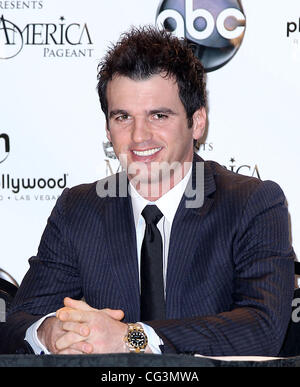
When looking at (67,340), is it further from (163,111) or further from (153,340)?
(163,111)

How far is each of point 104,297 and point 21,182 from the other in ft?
3.73

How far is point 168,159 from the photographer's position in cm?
232

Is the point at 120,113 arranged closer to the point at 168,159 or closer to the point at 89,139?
the point at 168,159

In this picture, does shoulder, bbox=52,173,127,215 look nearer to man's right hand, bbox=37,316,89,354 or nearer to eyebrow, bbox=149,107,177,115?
eyebrow, bbox=149,107,177,115

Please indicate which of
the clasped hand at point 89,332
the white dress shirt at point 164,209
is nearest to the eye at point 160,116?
the white dress shirt at point 164,209

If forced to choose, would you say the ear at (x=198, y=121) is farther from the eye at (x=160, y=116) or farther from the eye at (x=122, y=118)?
the eye at (x=122, y=118)

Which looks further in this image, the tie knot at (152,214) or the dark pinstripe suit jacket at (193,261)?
the tie knot at (152,214)

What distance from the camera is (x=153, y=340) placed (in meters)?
1.79

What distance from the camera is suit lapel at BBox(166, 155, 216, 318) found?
2156 millimetres

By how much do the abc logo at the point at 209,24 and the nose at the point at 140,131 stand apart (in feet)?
3.13

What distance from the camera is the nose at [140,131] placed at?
225 cm

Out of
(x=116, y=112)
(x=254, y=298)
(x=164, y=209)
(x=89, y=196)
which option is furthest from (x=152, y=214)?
(x=254, y=298)

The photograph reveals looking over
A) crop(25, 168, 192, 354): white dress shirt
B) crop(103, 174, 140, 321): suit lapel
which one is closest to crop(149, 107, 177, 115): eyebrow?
crop(25, 168, 192, 354): white dress shirt
